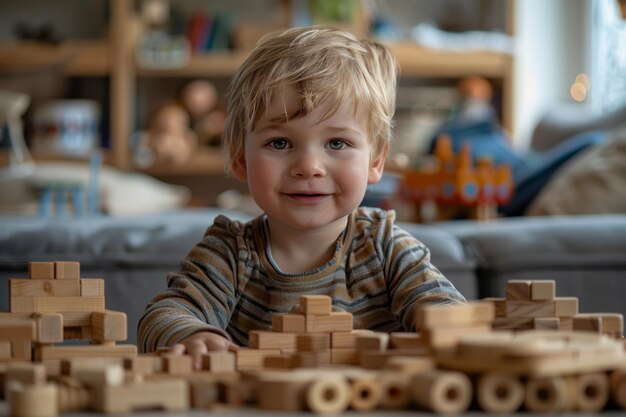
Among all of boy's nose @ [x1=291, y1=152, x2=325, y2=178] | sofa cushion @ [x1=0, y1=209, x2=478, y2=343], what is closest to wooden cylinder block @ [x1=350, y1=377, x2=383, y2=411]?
boy's nose @ [x1=291, y1=152, x2=325, y2=178]

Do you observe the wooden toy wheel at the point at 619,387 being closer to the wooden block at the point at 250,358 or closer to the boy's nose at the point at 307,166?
the wooden block at the point at 250,358

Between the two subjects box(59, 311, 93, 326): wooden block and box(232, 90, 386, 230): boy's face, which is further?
box(232, 90, 386, 230): boy's face

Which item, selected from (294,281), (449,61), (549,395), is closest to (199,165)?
(449,61)

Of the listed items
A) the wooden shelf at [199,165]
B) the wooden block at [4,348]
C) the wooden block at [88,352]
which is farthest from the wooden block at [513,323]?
the wooden shelf at [199,165]

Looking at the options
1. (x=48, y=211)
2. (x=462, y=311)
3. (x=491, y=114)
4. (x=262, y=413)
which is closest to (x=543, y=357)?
(x=462, y=311)

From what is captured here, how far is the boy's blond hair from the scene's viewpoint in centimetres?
113

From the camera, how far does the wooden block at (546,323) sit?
861 mm

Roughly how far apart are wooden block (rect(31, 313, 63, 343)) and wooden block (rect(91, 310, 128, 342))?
4 cm

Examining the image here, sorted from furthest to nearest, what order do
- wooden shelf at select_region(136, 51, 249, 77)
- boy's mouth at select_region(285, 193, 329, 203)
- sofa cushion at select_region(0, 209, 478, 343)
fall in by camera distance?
1. wooden shelf at select_region(136, 51, 249, 77)
2. sofa cushion at select_region(0, 209, 478, 343)
3. boy's mouth at select_region(285, 193, 329, 203)

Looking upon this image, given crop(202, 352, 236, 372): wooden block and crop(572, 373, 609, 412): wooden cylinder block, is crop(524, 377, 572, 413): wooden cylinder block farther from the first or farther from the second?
crop(202, 352, 236, 372): wooden block

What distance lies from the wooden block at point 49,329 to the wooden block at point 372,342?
260 millimetres

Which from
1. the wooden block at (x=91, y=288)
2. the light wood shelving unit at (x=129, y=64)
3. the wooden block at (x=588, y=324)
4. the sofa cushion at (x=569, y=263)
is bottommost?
the wooden block at (x=588, y=324)

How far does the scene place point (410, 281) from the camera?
1131 millimetres

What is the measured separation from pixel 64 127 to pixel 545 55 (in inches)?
90.4
